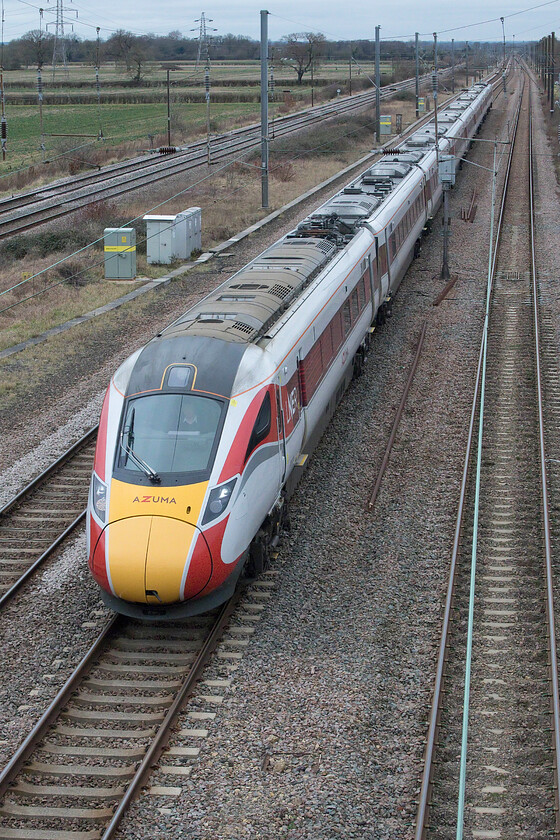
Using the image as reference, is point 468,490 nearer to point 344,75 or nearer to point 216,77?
point 216,77

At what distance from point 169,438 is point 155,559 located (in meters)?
1.44

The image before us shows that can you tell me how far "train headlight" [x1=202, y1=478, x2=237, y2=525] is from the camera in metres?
9.26

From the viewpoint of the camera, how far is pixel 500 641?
987 centimetres

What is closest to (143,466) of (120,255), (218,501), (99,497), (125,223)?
(99,497)

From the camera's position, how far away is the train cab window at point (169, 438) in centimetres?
957

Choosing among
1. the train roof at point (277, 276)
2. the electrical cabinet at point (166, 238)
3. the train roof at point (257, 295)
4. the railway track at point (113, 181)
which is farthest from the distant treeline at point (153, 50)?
the train roof at point (257, 295)

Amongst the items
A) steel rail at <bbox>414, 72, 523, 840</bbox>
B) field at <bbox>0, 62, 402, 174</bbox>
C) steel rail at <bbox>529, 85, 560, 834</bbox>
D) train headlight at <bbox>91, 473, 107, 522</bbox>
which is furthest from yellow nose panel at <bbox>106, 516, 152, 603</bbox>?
field at <bbox>0, 62, 402, 174</bbox>

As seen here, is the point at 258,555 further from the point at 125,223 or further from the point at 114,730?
the point at 125,223

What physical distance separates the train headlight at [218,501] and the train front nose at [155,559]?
8.7 inches

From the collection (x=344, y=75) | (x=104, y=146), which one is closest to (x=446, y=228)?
(x=104, y=146)

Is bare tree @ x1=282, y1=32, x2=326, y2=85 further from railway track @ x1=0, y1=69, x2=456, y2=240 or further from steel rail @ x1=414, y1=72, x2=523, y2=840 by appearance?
steel rail @ x1=414, y1=72, x2=523, y2=840

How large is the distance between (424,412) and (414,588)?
6.15 metres

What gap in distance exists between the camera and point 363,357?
1836 cm

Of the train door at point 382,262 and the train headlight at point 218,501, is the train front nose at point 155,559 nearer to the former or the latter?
the train headlight at point 218,501
